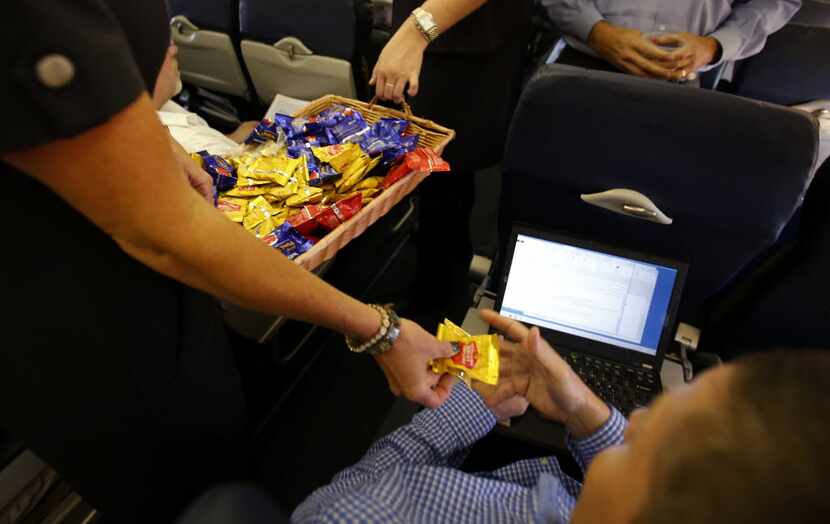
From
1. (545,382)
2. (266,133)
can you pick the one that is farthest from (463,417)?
(266,133)

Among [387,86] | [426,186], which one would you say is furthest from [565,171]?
[426,186]

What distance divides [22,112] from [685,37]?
1654 millimetres

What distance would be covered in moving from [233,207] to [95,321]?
25.7 inches

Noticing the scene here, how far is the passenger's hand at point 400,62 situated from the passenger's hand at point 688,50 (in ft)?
2.65

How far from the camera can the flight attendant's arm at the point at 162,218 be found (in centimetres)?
36

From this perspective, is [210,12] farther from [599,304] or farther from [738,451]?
[738,451]

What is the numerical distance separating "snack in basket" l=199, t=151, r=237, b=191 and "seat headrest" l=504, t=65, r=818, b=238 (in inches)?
29.2

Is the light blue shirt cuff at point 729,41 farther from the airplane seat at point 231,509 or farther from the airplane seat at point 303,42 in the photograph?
the airplane seat at point 231,509

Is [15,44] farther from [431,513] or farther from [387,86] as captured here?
[387,86]

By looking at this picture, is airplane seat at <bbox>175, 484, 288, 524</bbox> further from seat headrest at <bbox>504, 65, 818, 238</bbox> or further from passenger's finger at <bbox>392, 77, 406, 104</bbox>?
passenger's finger at <bbox>392, 77, 406, 104</bbox>

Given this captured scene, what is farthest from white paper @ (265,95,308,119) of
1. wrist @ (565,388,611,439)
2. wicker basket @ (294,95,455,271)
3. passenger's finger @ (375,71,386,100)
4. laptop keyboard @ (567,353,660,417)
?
wrist @ (565,388,611,439)

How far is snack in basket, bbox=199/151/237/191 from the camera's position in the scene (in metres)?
1.19

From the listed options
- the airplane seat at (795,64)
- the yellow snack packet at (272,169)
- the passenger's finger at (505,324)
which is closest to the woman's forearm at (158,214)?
the passenger's finger at (505,324)

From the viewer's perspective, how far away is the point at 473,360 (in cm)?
83
